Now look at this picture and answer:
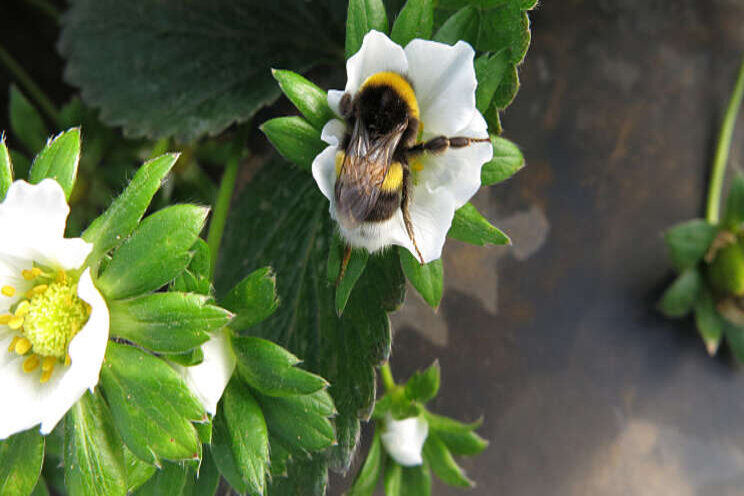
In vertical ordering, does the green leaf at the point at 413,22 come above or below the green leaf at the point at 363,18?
below

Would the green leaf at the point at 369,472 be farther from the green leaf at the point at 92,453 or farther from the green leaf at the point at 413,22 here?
the green leaf at the point at 413,22

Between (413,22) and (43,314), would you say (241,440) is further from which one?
(413,22)

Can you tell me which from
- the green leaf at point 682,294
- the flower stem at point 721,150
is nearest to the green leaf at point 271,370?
the green leaf at point 682,294

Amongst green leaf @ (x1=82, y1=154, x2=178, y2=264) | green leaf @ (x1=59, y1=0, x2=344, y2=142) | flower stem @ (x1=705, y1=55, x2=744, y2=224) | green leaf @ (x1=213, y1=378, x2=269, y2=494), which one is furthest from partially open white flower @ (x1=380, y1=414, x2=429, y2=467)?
flower stem @ (x1=705, y1=55, x2=744, y2=224)

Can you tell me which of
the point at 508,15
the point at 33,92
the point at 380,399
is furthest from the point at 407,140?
the point at 33,92

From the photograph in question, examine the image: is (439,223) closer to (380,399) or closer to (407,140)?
(407,140)

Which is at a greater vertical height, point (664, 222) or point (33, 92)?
point (33, 92)

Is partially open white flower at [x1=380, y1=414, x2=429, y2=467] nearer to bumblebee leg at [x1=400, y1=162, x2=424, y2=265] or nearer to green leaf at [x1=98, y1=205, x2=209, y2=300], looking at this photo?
bumblebee leg at [x1=400, y1=162, x2=424, y2=265]
